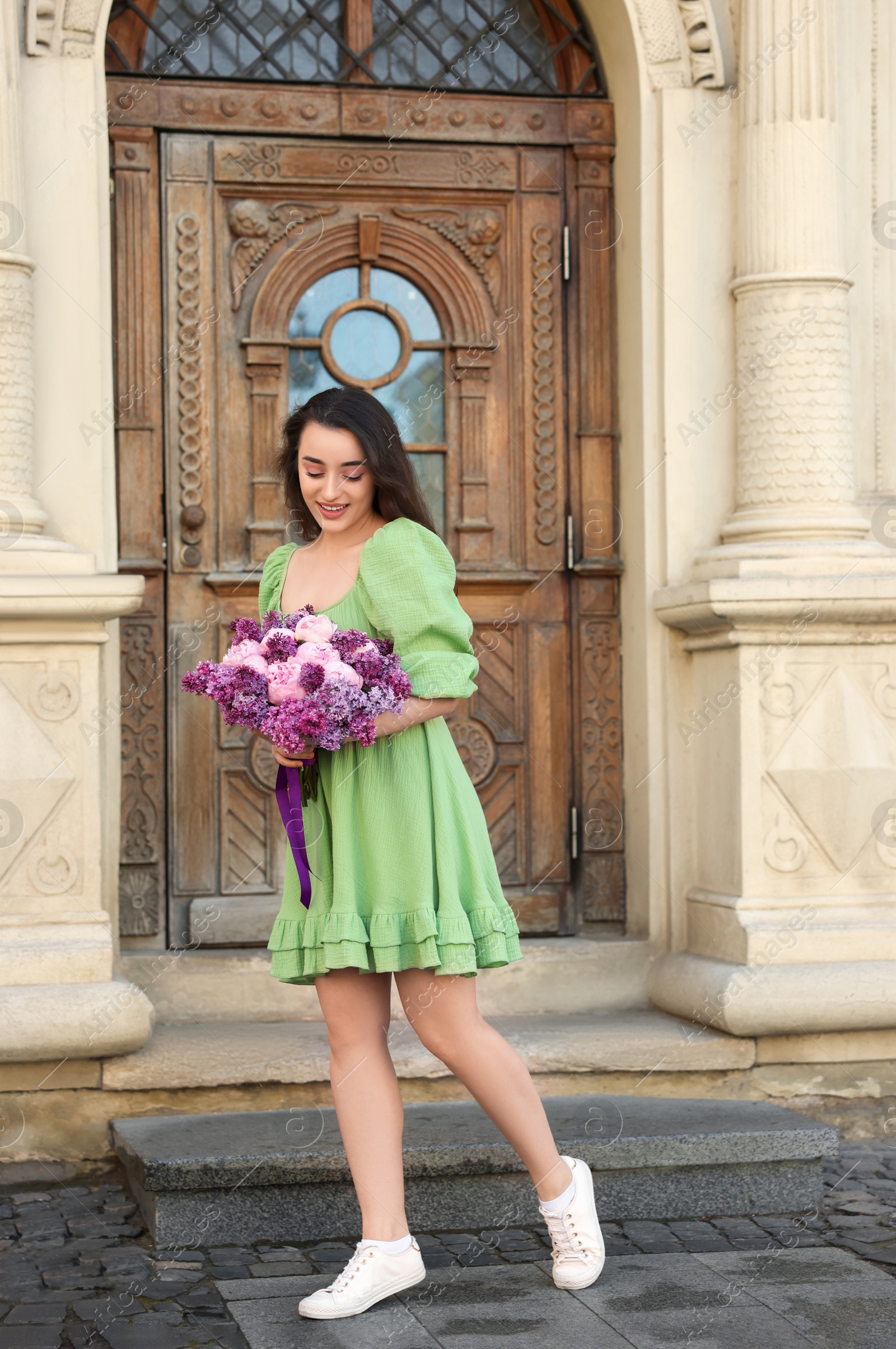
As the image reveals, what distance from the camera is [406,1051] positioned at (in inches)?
195

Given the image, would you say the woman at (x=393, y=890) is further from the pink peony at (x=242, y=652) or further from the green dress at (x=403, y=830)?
the pink peony at (x=242, y=652)

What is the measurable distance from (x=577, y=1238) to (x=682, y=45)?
13.5 feet

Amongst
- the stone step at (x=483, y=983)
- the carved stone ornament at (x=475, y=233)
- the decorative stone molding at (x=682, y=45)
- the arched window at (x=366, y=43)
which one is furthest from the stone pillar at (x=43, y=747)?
the decorative stone molding at (x=682, y=45)

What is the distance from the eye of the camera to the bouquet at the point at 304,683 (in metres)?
3.29

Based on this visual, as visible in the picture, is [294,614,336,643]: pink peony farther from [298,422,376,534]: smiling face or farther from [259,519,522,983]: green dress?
[298,422,376,534]: smiling face

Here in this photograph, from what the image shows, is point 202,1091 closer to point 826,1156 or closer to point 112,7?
point 826,1156

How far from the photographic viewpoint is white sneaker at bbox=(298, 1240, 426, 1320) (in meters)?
3.43

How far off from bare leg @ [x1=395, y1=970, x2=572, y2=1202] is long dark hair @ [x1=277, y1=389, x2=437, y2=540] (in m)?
1.06

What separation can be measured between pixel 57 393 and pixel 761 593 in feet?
7.80

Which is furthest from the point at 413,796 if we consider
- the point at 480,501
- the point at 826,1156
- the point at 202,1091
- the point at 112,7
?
the point at 112,7

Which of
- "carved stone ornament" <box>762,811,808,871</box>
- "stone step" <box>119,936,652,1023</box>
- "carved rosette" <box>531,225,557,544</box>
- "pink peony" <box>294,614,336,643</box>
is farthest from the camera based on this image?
"carved rosette" <box>531,225,557,544</box>

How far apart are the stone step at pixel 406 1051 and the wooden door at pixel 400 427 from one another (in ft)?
1.72

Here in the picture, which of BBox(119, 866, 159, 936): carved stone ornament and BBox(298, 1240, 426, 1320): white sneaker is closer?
BBox(298, 1240, 426, 1320): white sneaker

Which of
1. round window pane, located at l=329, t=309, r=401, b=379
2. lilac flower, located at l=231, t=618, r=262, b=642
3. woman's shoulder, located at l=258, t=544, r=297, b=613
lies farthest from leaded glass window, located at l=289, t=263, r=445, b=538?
lilac flower, located at l=231, t=618, r=262, b=642
